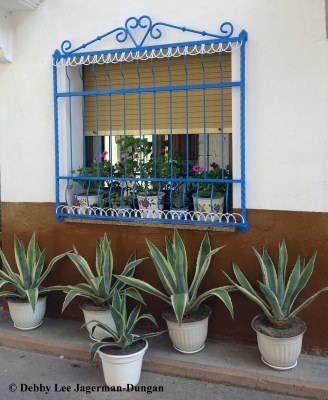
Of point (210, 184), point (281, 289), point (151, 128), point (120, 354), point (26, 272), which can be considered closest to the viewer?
point (120, 354)

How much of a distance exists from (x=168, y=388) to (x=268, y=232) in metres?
1.38

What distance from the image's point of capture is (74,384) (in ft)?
10.8

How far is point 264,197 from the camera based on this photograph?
11.5ft

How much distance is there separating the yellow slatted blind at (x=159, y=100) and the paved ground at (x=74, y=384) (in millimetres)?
2011

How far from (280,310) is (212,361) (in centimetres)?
66

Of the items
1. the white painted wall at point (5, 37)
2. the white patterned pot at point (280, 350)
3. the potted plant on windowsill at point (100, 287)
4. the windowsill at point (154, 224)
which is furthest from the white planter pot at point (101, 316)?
the white painted wall at point (5, 37)

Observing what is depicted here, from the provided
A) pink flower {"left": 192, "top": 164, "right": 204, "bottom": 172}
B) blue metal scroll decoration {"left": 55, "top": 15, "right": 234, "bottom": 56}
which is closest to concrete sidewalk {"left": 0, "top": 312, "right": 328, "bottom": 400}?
pink flower {"left": 192, "top": 164, "right": 204, "bottom": 172}

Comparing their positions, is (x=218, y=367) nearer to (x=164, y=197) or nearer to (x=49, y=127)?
(x=164, y=197)

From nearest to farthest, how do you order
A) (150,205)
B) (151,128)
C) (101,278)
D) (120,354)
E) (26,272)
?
(120,354)
(101,278)
(150,205)
(26,272)
(151,128)

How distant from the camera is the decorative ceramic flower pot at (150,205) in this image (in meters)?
3.85

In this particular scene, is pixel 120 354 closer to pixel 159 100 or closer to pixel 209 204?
pixel 209 204

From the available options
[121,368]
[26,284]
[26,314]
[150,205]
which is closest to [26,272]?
[26,284]

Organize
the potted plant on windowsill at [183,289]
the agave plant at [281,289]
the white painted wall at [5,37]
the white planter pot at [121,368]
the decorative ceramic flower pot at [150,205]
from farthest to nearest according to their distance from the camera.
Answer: the white painted wall at [5,37] < the decorative ceramic flower pot at [150,205] < the potted plant on windowsill at [183,289] < the agave plant at [281,289] < the white planter pot at [121,368]

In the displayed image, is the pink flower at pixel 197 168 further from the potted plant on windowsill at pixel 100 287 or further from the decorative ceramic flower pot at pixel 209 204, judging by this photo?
the potted plant on windowsill at pixel 100 287
